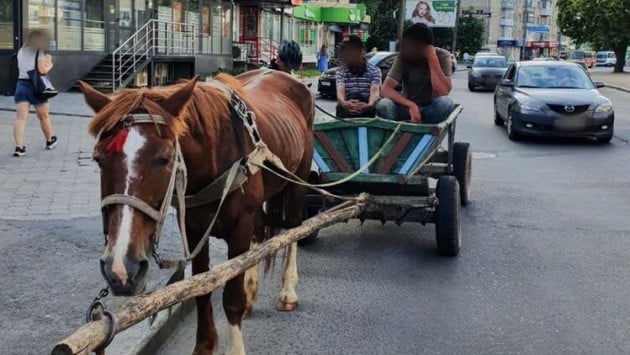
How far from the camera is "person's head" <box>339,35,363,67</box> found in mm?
8219

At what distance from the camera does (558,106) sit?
50.5 ft

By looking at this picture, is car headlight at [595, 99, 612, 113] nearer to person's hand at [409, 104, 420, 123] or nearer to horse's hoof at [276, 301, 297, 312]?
person's hand at [409, 104, 420, 123]

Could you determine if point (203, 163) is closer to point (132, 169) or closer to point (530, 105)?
A: point (132, 169)

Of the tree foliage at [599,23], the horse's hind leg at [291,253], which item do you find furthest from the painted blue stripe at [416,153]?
the tree foliage at [599,23]

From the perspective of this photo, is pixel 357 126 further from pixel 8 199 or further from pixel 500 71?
pixel 500 71

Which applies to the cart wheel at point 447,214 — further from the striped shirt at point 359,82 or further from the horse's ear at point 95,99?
the horse's ear at point 95,99

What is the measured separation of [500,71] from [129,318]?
112ft

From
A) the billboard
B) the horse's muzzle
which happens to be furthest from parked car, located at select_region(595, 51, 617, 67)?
the horse's muzzle

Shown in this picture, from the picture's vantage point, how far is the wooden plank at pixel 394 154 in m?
6.81

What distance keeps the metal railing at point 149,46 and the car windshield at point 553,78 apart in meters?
12.0

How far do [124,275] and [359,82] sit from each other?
585cm

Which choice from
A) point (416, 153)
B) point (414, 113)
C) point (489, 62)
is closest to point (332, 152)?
point (416, 153)

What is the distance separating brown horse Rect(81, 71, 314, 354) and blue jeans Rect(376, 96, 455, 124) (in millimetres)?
1706

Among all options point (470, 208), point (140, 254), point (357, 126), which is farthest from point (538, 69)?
point (140, 254)
